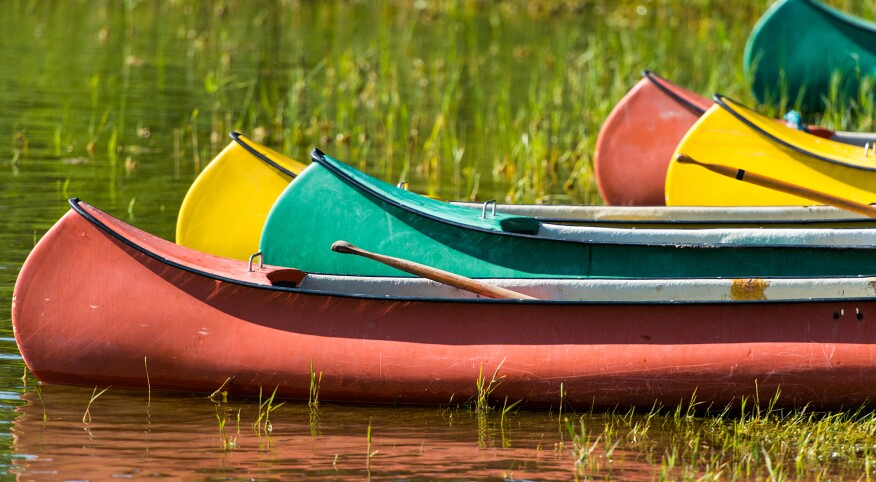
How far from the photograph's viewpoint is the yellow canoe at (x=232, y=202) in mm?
8023

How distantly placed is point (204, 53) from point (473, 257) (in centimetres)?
1045

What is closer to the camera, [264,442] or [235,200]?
[264,442]

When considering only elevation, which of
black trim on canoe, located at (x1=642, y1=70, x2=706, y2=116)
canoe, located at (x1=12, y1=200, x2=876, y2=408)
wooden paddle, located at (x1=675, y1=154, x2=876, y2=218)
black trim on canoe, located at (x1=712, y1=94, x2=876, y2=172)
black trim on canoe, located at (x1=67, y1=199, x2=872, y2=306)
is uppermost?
black trim on canoe, located at (x1=642, y1=70, x2=706, y2=116)

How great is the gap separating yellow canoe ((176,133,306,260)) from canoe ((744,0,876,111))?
7.43 m

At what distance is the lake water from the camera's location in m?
5.66

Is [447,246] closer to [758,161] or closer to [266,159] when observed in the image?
[266,159]

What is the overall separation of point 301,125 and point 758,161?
4.37 meters

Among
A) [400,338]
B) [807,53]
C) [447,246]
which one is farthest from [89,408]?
[807,53]

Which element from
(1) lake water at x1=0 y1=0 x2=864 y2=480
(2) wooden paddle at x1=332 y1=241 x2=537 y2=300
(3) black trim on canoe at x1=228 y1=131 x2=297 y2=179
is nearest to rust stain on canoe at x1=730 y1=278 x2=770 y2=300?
(2) wooden paddle at x1=332 y1=241 x2=537 y2=300

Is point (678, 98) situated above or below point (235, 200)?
above

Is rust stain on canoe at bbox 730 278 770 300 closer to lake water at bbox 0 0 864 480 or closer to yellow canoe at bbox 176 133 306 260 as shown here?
lake water at bbox 0 0 864 480

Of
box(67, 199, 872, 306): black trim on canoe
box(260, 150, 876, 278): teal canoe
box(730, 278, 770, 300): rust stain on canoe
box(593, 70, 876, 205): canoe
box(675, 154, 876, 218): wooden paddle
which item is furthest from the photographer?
box(593, 70, 876, 205): canoe

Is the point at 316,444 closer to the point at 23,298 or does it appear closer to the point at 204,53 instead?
the point at 23,298

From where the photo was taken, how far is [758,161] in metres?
9.81
